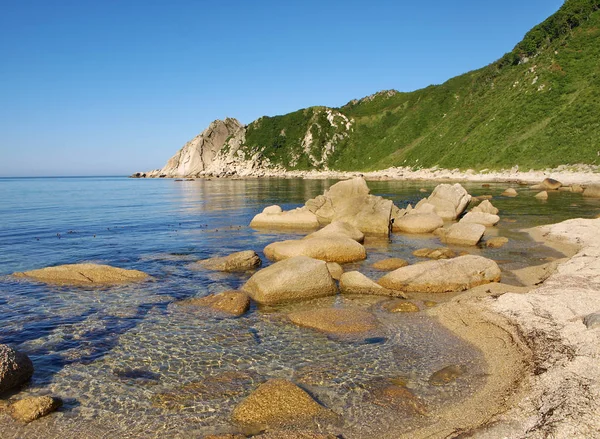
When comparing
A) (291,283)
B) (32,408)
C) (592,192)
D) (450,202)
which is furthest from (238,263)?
(592,192)

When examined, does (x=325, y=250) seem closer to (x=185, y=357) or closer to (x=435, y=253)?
(x=435, y=253)

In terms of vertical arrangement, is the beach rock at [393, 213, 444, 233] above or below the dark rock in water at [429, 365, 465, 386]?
above

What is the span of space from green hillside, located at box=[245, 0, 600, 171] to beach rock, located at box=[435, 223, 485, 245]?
164 ft

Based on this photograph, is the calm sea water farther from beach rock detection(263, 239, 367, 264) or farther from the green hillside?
the green hillside

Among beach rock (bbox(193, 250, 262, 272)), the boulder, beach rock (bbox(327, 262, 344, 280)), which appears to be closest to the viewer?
beach rock (bbox(327, 262, 344, 280))

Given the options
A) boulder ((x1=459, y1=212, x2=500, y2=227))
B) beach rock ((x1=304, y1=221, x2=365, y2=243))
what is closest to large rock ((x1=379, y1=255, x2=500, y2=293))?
beach rock ((x1=304, y1=221, x2=365, y2=243))

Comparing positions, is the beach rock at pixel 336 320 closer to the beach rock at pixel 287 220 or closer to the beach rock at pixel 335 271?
the beach rock at pixel 335 271

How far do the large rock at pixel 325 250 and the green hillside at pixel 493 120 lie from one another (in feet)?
192

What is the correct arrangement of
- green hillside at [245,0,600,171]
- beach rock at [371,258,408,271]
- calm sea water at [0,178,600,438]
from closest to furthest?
1. calm sea water at [0,178,600,438]
2. beach rock at [371,258,408,271]
3. green hillside at [245,0,600,171]

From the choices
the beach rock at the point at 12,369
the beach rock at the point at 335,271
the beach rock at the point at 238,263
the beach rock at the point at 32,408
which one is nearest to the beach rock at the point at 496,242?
the beach rock at the point at 335,271

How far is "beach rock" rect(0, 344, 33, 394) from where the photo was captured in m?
8.84

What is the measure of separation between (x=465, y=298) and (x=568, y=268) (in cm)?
533

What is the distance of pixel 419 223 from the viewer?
29453mm

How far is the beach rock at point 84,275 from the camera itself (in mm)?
17297
